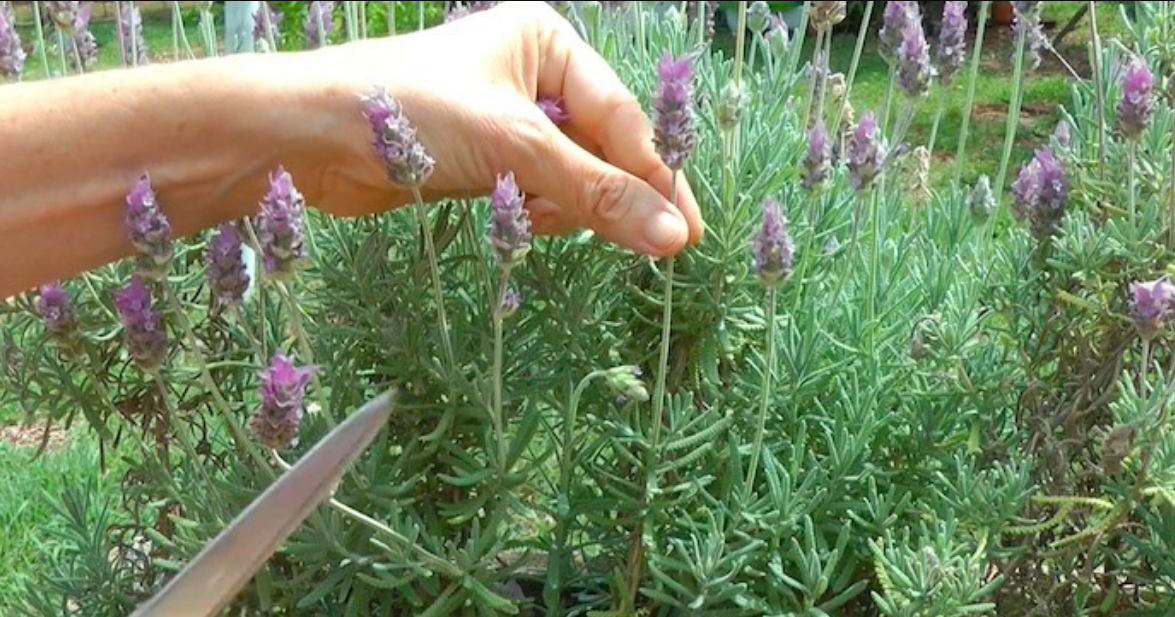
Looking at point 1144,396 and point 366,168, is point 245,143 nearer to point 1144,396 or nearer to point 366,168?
point 366,168

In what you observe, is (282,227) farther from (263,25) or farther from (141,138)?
(263,25)

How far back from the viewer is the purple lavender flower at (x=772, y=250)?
1097mm

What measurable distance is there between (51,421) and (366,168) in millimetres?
512

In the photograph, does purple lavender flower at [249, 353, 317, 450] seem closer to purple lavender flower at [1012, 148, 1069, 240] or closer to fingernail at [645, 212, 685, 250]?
fingernail at [645, 212, 685, 250]

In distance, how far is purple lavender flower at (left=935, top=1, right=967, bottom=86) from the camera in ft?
4.90

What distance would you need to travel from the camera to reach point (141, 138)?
1187 millimetres

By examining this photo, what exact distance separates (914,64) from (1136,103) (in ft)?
0.88

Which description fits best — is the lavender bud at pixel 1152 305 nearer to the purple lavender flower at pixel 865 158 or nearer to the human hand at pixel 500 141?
the purple lavender flower at pixel 865 158

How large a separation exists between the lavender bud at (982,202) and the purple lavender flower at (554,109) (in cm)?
42

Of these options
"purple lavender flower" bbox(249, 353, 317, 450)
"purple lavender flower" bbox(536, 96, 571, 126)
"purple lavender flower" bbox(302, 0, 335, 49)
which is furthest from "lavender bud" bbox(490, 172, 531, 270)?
"purple lavender flower" bbox(302, 0, 335, 49)

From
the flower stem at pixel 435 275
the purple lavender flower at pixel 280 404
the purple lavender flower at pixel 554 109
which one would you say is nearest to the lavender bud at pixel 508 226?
the flower stem at pixel 435 275

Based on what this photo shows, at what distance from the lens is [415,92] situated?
120 cm

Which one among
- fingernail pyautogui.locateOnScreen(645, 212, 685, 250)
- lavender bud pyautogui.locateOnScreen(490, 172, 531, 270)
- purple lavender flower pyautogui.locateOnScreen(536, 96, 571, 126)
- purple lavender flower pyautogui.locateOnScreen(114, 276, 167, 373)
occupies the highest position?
lavender bud pyautogui.locateOnScreen(490, 172, 531, 270)

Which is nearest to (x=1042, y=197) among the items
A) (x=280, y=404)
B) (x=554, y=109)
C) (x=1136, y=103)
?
(x=1136, y=103)
